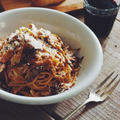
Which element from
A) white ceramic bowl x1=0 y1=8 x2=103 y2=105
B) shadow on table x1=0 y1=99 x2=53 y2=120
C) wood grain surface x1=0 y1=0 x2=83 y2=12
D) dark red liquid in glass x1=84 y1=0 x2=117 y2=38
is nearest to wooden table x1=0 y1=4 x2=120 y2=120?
shadow on table x1=0 y1=99 x2=53 y2=120

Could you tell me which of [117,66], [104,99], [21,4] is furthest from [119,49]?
[21,4]

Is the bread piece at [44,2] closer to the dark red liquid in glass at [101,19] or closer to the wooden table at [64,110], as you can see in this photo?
the dark red liquid in glass at [101,19]

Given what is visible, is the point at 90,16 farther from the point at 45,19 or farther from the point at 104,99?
the point at 104,99

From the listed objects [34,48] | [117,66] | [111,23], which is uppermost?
[34,48]

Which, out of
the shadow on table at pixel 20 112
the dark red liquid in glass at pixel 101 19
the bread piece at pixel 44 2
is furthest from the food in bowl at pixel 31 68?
the bread piece at pixel 44 2

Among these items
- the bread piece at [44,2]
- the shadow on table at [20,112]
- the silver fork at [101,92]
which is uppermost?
the bread piece at [44,2]

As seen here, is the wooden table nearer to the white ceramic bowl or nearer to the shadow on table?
the shadow on table

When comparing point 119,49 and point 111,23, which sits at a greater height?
point 111,23
